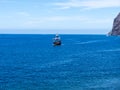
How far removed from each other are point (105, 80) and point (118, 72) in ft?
40.7

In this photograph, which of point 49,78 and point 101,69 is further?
point 101,69

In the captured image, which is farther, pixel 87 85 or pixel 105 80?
pixel 105 80

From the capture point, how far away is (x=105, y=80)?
6688 centimetres

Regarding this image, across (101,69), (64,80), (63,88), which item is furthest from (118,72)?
(63,88)

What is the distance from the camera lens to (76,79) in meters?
68.2

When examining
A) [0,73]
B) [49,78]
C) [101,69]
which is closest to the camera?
[49,78]

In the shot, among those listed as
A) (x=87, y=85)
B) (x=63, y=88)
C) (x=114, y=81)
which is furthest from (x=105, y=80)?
(x=63, y=88)

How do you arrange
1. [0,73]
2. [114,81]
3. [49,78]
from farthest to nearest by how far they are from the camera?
[0,73]
[49,78]
[114,81]

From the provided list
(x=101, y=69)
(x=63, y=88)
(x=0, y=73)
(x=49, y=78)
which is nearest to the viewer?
(x=63, y=88)

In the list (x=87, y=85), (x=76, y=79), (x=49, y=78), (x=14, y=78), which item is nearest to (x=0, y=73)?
(x=14, y=78)

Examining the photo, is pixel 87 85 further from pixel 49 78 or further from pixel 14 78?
pixel 14 78

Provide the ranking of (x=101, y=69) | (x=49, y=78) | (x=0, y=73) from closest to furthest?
(x=49, y=78), (x=0, y=73), (x=101, y=69)

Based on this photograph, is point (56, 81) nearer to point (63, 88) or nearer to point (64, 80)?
point (64, 80)

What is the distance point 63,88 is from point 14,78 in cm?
1488
